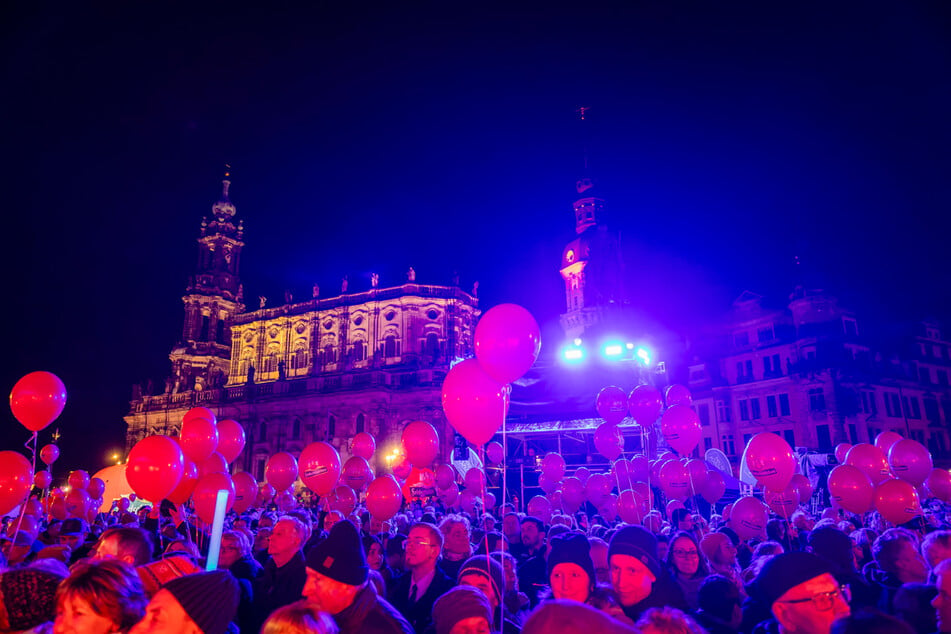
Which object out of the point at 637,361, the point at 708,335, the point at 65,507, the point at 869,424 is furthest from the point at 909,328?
the point at 65,507

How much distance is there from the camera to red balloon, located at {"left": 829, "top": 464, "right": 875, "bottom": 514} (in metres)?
8.57

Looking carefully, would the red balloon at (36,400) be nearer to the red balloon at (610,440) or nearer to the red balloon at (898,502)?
the red balloon at (610,440)

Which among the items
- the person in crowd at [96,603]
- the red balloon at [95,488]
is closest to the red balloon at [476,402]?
the person in crowd at [96,603]

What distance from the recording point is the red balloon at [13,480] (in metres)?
8.21

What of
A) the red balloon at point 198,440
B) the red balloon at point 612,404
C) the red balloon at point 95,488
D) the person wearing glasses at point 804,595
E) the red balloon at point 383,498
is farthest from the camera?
the red balloon at point 95,488

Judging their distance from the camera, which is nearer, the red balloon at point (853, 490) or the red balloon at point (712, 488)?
the red balloon at point (853, 490)

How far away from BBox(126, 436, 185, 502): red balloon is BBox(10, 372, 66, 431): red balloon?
12.6 feet

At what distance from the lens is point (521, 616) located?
16.0 ft

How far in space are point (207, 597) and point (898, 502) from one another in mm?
9650

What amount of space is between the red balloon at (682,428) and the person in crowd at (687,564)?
6387mm

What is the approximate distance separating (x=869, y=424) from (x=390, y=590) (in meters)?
44.9

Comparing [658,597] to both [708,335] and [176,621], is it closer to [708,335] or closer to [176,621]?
[176,621]

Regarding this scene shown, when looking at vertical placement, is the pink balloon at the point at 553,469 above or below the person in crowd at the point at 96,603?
above

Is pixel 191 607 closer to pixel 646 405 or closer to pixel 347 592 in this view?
pixel 347 592
